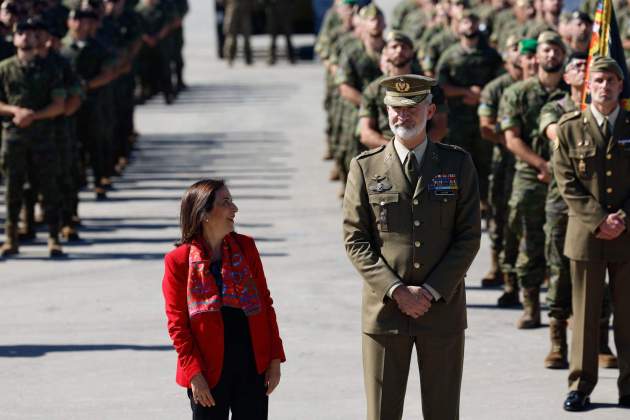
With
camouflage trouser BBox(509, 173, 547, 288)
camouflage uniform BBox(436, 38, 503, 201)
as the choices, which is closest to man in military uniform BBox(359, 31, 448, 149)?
camouflage trouser BBox(509, 173, 547, 288)

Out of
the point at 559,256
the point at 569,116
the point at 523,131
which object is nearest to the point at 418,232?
the point at 569,116

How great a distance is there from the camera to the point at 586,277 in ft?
29.6

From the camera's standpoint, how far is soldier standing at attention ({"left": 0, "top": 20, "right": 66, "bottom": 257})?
13539 millimetres

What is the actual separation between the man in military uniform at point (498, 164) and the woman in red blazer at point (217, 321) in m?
4.93

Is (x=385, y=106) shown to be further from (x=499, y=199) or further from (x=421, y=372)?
(x=421, y=372)

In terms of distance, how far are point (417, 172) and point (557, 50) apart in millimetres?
3782

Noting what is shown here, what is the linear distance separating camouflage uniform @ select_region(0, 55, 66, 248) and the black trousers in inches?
290

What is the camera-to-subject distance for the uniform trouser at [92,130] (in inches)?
666

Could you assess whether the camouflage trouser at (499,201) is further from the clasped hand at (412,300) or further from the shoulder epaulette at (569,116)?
the clasped hand at (412,300)

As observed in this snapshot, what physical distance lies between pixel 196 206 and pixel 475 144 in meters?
8.08

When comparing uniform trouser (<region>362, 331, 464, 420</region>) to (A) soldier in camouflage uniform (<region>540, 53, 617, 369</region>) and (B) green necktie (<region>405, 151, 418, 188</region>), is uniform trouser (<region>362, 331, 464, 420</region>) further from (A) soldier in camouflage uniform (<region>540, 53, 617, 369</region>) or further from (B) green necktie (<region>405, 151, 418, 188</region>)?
(A) soldier in camouflage uniform (<region>540, 53, 617, 369</region>)

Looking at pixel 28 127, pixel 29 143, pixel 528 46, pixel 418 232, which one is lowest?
pixel 29 143

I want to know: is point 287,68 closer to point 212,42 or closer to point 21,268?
point 212,42

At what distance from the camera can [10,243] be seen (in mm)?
14047
